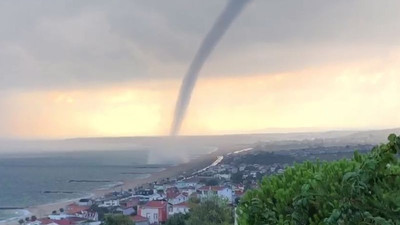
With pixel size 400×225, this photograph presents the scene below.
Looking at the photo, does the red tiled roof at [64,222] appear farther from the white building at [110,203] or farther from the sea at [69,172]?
the sea at [69,172]

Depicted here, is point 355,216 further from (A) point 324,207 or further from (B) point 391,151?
(A) point 324,207

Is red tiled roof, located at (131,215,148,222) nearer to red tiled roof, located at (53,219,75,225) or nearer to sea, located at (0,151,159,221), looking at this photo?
red tiled roof, located at (53,219,75,225)

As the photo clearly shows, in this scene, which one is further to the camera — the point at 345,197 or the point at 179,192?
the point at 179,192

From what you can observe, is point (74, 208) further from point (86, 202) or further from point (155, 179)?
point (155, 179)

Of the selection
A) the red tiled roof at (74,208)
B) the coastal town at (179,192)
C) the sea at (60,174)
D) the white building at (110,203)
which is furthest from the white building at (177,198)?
the sea at (60,174)

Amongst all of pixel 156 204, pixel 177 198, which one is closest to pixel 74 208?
pixel 156 204

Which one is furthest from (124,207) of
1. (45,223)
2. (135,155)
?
(135,155)
